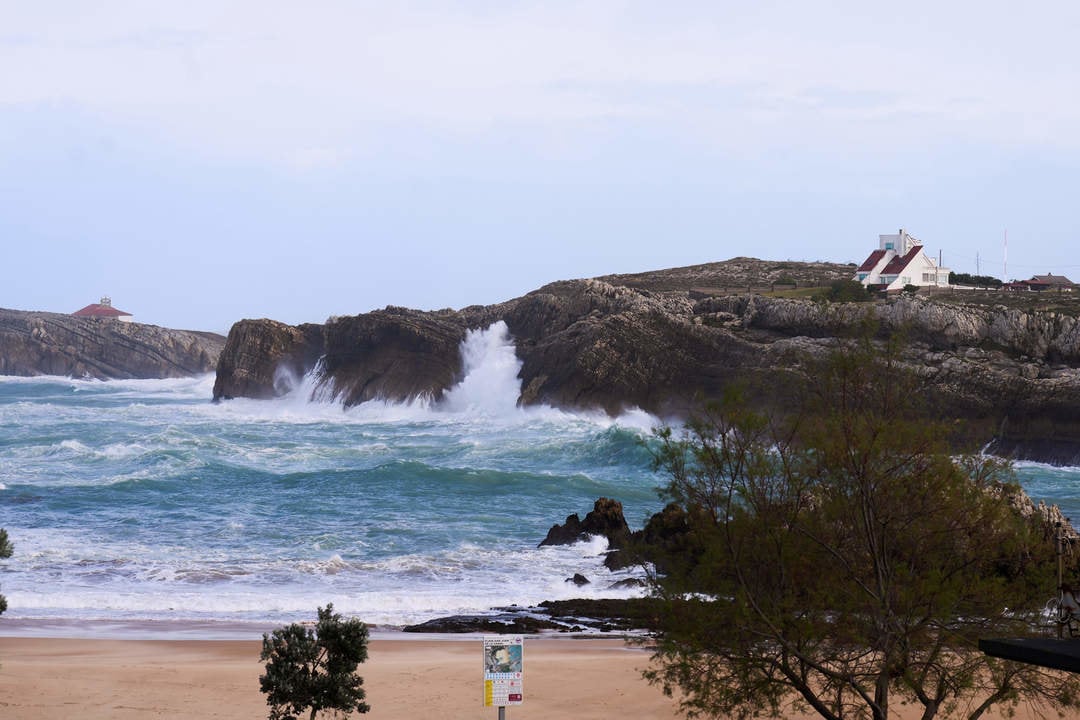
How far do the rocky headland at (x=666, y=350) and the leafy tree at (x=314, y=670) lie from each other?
25.6m

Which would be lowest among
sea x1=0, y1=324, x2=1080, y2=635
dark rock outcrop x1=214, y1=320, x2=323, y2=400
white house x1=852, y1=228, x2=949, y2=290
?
sea x1=0, y1=324, x2=1080, y2=635

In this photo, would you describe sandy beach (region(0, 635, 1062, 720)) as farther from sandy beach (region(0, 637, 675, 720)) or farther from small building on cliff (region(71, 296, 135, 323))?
small building on cliff (region(71, 296, 135, 323))

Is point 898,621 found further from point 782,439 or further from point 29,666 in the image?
point 29,666

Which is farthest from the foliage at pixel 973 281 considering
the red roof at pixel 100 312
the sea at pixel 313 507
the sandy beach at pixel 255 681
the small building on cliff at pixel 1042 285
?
the red roof at pixel 100 312

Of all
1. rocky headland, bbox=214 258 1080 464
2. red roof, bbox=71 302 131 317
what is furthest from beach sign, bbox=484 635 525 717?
red roof, bbox=71 302 131 317

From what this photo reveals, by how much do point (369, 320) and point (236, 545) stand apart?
4093 centimetres

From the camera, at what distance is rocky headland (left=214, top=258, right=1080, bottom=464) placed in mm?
44188

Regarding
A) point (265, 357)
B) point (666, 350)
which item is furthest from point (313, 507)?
point (265, 357)

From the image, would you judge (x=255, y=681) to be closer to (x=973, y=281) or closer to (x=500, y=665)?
(x=500, y=665)

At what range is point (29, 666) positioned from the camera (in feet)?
49.7

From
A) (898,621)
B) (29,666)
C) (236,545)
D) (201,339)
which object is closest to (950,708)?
(898,621)

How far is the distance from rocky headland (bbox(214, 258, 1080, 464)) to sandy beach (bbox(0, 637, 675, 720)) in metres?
20.4

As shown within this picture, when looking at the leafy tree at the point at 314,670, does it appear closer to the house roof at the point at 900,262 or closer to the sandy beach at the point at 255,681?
the sandy beach at the point at 255,681

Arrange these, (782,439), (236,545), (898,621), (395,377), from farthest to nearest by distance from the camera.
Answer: (395,377) → (236,545) → (782,439) → (898,621)
